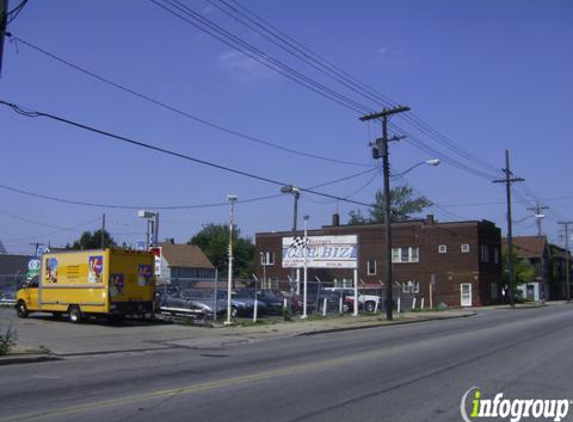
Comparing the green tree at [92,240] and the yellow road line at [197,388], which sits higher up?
the green tree at [92,240]

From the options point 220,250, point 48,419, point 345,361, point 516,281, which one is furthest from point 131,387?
→ point 220,250

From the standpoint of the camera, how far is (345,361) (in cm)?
1416

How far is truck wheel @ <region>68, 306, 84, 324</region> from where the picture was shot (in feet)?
79.4

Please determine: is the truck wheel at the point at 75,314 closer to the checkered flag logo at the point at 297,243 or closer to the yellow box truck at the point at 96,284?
the yellow box truck at the point at 96,284

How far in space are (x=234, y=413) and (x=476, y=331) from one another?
17.1m

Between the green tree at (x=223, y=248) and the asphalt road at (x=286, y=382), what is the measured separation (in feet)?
295

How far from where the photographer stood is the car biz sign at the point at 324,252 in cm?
3203

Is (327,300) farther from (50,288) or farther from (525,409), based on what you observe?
(525,409)

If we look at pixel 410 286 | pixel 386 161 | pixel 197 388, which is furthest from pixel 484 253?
pixel 197 388

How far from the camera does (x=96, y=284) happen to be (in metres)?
23.4

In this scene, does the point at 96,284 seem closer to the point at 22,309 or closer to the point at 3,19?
the point at 22,309

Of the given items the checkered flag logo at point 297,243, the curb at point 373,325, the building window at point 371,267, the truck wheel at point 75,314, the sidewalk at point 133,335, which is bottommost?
the curb at point 373,325

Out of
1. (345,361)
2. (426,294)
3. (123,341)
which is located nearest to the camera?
(345,361)

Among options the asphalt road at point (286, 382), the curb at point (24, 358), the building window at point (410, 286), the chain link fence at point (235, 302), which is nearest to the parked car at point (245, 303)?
the chain link fence at point (235, 302)
